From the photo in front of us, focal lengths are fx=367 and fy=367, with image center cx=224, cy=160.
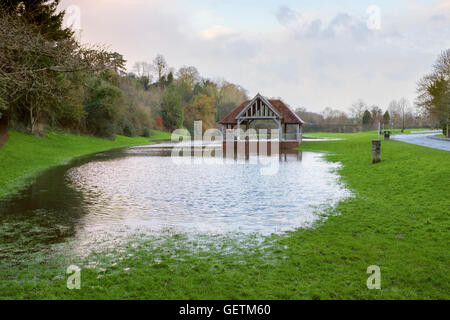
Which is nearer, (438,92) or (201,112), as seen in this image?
(438,92)

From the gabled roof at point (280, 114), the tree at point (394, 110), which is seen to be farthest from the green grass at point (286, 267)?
the tree at point (394, 110)

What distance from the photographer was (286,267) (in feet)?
18.6

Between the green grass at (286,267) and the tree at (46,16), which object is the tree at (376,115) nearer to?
the tree at (46,16)

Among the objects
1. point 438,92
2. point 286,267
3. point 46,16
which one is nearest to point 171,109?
point 438,92

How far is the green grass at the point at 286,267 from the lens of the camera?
4793 mm

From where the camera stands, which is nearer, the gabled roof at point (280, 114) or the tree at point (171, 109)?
the gabled roof at point (280, 114)

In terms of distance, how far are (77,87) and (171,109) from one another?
62.2 m

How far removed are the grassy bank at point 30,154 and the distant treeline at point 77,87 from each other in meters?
2.16

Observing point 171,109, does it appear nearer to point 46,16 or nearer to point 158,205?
point 46,16

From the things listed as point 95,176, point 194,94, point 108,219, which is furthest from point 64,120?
point 194,94

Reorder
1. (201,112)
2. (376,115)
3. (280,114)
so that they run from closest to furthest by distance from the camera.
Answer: (280,114) → (201,112) → (376,115)

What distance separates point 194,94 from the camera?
95188 mm

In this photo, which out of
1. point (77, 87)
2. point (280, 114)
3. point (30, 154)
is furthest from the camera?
point (280, 114)
